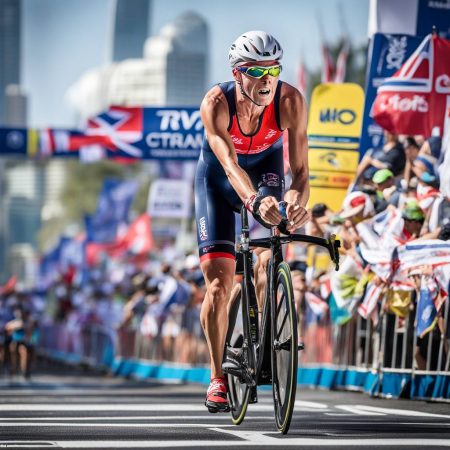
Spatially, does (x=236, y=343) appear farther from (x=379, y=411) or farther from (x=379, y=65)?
(x=379, y=65)

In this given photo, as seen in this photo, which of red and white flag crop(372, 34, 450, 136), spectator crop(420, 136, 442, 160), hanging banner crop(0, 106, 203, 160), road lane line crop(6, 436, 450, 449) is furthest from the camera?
hanging banner crop(0, 106, 203, 160)

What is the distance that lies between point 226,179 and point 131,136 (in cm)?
1513

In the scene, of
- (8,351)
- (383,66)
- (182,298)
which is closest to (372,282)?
(383,66)

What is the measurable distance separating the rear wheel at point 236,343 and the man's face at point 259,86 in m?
1.28

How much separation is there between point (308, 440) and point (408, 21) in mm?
10628

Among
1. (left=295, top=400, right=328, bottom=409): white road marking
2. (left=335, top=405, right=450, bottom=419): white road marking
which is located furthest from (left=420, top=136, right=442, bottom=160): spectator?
(left=335, top=405, right=450, bottom=419): white road marking

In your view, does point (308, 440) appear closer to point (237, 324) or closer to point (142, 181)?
point (237, 324)

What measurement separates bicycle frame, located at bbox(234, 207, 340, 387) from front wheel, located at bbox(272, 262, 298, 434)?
9cm

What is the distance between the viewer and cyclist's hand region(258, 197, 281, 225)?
8.88 metres

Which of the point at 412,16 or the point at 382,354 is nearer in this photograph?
the point at 382,354

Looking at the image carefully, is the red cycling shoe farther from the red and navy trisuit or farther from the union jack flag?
the union jack flag

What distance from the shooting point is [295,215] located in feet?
29.3

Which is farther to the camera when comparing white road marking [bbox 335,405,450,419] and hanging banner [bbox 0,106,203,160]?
hanging banner [bbox 0,106,203,160]

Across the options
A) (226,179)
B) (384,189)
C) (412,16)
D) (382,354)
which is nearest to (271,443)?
(226,179)
